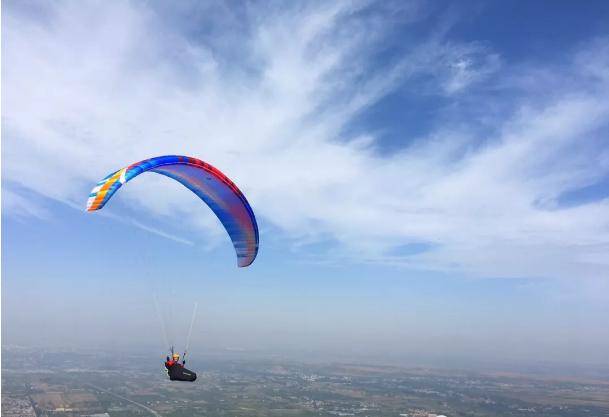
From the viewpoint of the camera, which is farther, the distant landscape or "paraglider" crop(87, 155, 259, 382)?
the distant landscape

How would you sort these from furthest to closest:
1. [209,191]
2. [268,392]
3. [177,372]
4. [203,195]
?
[268,392]
[203,195]
[209,191]
[177,372]

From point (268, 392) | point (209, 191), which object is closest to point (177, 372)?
point (209, 191)

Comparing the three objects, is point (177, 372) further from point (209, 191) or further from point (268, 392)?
point (268, 392)

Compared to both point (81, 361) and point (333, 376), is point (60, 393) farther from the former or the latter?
point (333, 376)

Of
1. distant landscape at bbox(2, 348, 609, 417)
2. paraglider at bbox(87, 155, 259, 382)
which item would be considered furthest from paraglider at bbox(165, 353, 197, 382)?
distant landscape at bbox(2, 348, 609, 417)

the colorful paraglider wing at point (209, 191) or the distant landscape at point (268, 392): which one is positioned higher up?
the colorful paraglider wing at point (209, 191)

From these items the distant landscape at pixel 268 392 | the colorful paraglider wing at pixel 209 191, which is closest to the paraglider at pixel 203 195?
the colorful paraglider wing at pixel 209 191

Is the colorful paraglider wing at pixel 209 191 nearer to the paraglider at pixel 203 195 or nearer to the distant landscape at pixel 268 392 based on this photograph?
the paraglider at pixel 203 195

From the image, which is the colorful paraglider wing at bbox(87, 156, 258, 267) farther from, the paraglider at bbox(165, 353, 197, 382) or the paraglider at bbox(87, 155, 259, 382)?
the paraglider at bbox(165, 353, 197, 382)
